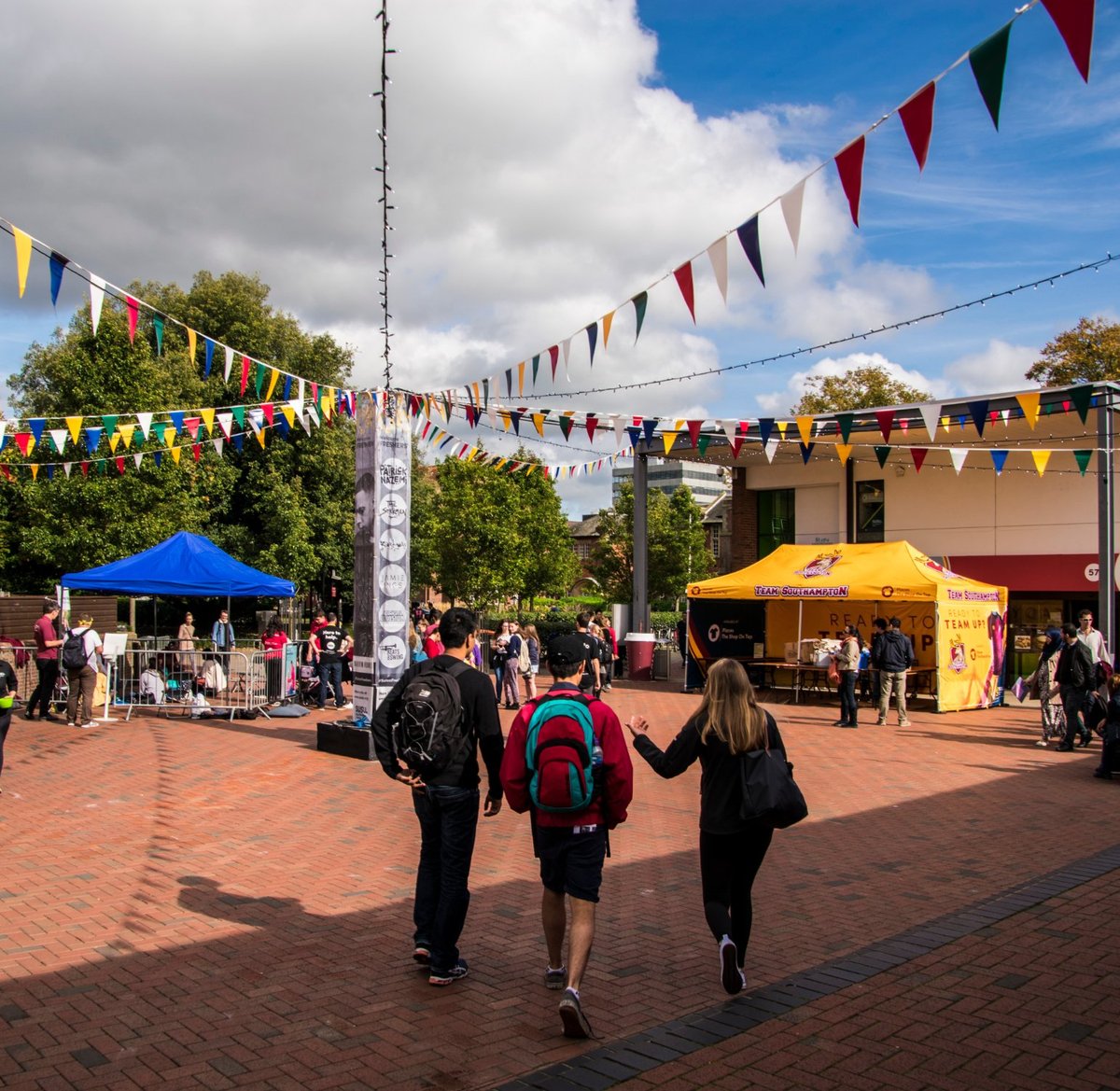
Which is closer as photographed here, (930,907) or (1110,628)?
(930,907)

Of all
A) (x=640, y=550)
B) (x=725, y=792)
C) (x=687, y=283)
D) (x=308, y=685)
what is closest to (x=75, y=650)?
(x=308, y=685)

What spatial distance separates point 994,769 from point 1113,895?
5687 mm

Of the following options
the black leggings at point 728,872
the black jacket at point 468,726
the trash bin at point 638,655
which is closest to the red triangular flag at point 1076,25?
the black leggings at point 728,872

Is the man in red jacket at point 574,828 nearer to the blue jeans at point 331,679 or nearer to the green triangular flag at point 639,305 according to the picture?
the green triangular flag at point 639,305

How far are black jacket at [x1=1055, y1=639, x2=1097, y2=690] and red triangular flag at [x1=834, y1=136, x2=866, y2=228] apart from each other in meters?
8.00

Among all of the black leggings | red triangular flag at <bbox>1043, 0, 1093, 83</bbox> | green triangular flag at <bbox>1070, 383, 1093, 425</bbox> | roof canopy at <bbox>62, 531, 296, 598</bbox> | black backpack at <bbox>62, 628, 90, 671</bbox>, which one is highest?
red triangular flag at <bbox>1043, 0, 1093, 83</bbox>

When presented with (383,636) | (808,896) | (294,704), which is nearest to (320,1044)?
(808,896)

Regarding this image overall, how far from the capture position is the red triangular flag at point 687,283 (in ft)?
29.7

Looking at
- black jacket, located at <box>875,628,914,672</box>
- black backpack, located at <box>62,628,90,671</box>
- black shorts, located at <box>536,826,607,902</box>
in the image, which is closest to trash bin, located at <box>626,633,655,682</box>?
black jacket, located at <box>875,628,914,672</box>

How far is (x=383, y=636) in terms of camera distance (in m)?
12.0

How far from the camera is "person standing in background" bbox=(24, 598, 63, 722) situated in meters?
14.6

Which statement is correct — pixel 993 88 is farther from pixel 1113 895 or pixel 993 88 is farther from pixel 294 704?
pixel 294 704

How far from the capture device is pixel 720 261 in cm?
861

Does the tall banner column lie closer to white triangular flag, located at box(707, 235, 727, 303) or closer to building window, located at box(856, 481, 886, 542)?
white triangular flag, located at box(707, 235, 727, 303)
